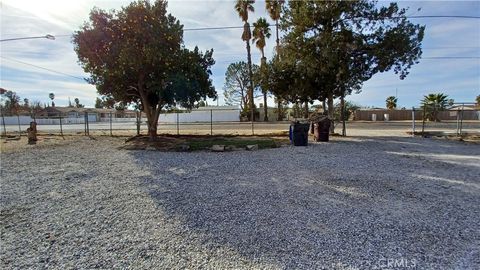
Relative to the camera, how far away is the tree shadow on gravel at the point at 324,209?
3067 millimetres

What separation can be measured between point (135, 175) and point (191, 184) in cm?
185

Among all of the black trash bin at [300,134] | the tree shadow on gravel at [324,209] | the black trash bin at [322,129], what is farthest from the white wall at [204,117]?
the tree shadow on gravel at [324,209]

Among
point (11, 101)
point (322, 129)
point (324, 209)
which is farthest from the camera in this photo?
point (11, 101)

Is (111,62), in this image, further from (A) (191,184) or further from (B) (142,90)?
(A) (191,184)

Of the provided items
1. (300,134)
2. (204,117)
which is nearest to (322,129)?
(300,134)

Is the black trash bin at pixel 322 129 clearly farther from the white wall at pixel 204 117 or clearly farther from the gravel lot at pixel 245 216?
the white wall at pixel 204 117

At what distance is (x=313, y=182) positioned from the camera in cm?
593

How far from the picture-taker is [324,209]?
4332mm

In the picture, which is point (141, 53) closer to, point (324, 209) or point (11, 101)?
point (324, 209)

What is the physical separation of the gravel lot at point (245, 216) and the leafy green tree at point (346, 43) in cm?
668

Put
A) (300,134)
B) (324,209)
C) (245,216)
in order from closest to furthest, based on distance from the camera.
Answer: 1. (245,216)
2. (324,209)
3. (300,134)

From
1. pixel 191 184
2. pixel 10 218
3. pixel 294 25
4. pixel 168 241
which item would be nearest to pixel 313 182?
pixel 191 184

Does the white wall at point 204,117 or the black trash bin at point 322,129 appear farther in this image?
the white wall at point 204,117

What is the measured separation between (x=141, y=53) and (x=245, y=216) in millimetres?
10047
